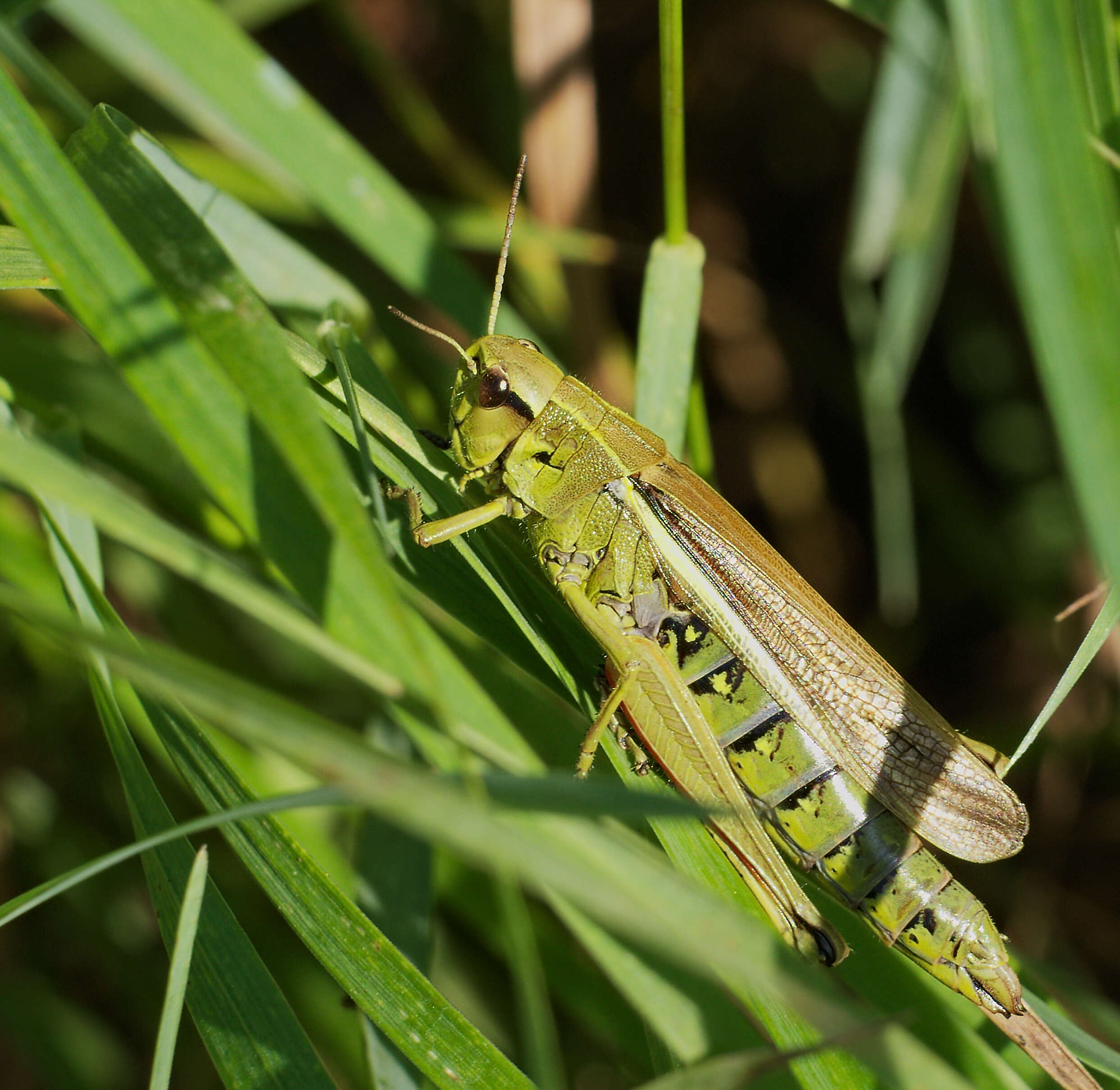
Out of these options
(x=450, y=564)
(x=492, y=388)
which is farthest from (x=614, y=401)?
(x=450, y=564)

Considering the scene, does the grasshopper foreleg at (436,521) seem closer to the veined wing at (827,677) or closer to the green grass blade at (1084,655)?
the veined wing at (827,677)

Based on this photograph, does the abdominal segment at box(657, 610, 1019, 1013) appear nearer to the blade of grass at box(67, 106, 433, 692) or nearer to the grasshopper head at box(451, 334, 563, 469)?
the grasshopper head at box(451, 334, 563, 469)

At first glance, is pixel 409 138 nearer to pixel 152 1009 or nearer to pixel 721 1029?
pixel 152 1009

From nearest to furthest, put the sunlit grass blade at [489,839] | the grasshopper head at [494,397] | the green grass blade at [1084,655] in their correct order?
the sunlit grass blade at [489,839], the green grass blade at [1084,655], the grasshopper head at [494,397]

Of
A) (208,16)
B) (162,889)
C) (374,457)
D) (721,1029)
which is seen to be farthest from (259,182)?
(721,1029)

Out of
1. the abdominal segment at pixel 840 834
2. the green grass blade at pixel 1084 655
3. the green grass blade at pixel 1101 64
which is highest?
the green grass blade at pixel 1101 64

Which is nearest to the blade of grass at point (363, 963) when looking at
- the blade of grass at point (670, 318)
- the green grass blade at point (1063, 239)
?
the green grass blade at point (1063, 239)
